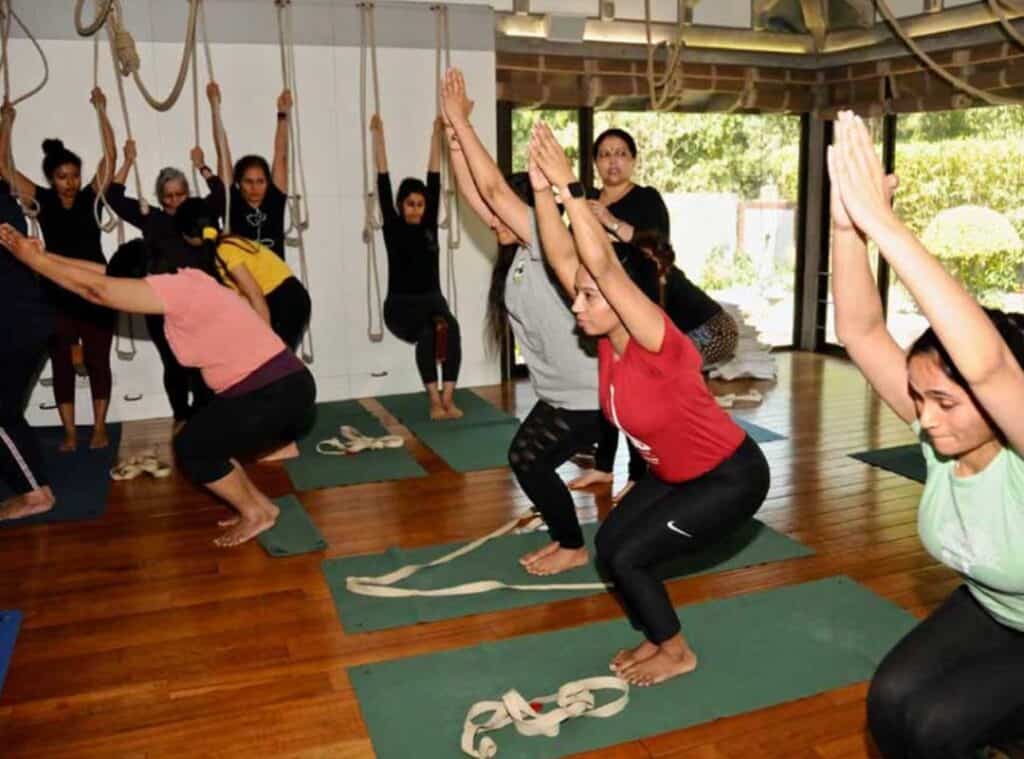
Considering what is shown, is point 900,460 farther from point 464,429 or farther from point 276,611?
point 276,611

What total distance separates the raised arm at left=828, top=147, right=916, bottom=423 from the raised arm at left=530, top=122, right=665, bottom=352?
50 centimetres

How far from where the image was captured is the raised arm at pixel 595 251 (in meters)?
2.08

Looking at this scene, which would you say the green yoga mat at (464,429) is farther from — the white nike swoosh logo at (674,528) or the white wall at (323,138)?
the white nike swoosh logo at (674,528)

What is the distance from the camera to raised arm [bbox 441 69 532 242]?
8.89 ft

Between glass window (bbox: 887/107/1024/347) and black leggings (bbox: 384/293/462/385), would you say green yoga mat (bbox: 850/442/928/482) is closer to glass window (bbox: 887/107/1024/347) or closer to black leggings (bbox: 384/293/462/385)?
glass window (bbox: 887/107/1024/347)

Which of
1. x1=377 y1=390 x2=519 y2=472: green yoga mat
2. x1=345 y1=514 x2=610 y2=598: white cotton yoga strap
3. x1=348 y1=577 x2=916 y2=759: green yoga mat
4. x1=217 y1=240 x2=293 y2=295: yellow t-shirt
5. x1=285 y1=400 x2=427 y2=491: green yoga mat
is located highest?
x1=217 y1=240 x2=293 y2=295: yellow t-shirt

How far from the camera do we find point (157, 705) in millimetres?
2336

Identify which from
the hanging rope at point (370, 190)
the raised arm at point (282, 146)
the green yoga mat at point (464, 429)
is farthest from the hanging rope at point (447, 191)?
the raised arm at point (282, 146)

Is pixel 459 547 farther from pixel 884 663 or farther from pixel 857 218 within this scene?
pixel 857 218

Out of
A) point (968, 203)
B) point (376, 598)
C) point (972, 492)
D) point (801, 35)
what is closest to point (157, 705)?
point (376, 598)

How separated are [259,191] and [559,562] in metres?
2.75

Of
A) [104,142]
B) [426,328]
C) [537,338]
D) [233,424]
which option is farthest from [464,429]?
[104,142]

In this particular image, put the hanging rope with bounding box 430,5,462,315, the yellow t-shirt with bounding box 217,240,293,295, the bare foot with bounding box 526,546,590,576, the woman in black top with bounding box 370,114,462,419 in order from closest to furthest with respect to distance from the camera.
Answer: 1. the bare foot with bounding box 526,546,590,576
2. the yellow t-shirt with bounding box 217,240,293,295
3. the woman in black top with bounding box 370,114,462,419
4. the hanging rope with bounding box 430,5,462,315

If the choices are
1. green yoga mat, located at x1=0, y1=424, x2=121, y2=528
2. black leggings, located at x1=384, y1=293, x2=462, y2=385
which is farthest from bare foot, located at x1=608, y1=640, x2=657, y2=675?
black leggings, located at x1=384, y1=293, x2=462, y2=385
